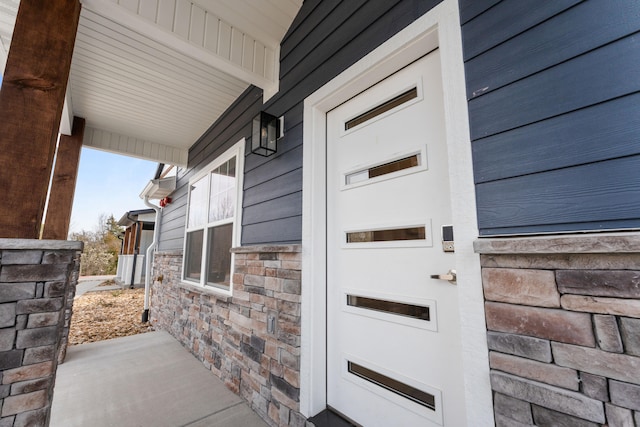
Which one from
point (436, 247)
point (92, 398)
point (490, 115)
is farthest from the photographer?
point (92, 398)

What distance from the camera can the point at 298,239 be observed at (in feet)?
6.53

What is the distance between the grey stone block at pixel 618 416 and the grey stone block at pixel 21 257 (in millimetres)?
2285

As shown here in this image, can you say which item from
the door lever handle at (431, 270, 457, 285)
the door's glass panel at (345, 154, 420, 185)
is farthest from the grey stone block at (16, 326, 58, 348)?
the door lever handle at (431, 270, 457, 285)

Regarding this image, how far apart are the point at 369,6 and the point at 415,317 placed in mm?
1880

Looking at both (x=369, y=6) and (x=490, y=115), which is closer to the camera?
(x=490, y=115)

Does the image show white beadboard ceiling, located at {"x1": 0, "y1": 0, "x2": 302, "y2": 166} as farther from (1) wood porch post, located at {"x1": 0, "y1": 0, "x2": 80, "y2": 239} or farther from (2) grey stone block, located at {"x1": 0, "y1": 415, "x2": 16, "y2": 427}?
(2) grey stone block, located at {"x1": 0, "y1": 415, "x2": 16, "y2": 427}

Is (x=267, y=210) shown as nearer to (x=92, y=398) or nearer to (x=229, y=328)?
(x=229, y=328)

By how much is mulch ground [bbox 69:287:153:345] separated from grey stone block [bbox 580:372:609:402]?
19.1 ft

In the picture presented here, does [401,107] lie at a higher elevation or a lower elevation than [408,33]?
lower

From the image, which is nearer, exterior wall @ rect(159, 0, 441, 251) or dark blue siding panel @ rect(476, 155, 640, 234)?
dark blue siding panel @ rect(476, 155, 640, 234)

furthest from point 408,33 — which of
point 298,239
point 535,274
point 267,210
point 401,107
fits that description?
point 267,210

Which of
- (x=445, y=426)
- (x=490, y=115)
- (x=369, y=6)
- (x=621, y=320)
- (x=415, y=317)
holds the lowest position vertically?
(x=445, y=426)

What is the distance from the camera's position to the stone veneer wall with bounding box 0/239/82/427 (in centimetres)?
120

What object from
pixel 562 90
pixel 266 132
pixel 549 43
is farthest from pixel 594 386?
pixel 266 132
